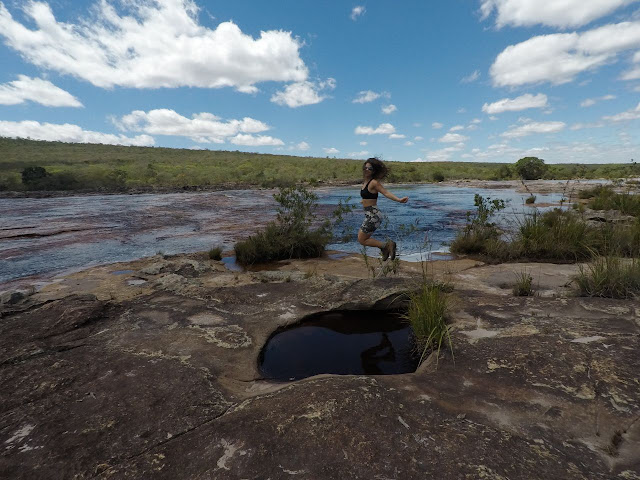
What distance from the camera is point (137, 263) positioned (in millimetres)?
7438

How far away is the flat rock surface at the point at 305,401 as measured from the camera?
72.5 inches

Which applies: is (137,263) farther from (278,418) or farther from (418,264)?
(278,418)

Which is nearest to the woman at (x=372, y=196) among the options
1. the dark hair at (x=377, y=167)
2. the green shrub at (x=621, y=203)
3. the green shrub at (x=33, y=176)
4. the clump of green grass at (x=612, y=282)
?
the dark hair at (x=377, y=167)

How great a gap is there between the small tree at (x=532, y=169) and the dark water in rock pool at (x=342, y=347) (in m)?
41.5

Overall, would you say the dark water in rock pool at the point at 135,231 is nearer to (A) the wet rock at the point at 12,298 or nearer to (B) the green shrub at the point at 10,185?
(A) the wet rock at the point at 12,298

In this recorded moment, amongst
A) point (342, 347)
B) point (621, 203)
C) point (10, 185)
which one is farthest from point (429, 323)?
point (10, 185)

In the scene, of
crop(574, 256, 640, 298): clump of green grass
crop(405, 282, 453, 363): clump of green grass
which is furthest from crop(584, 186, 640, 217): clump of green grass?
crop(405, 282, 453, 363): clump of green grass

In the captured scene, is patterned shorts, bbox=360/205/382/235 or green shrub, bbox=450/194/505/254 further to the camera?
green shrub, bbox=450/194/505/254

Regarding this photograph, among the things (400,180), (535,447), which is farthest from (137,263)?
(400,180)

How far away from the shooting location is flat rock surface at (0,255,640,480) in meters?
1.84

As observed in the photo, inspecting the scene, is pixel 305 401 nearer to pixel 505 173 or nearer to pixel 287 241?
pixel 287 241

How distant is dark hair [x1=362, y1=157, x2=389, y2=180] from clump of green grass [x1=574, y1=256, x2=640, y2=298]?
3008mm

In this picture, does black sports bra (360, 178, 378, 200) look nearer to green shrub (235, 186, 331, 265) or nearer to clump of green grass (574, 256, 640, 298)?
green shrub (235, 186, 331, 265)

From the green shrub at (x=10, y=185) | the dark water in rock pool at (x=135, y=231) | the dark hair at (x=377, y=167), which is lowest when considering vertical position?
the dark water in rock pool at (x=135, y=231)
